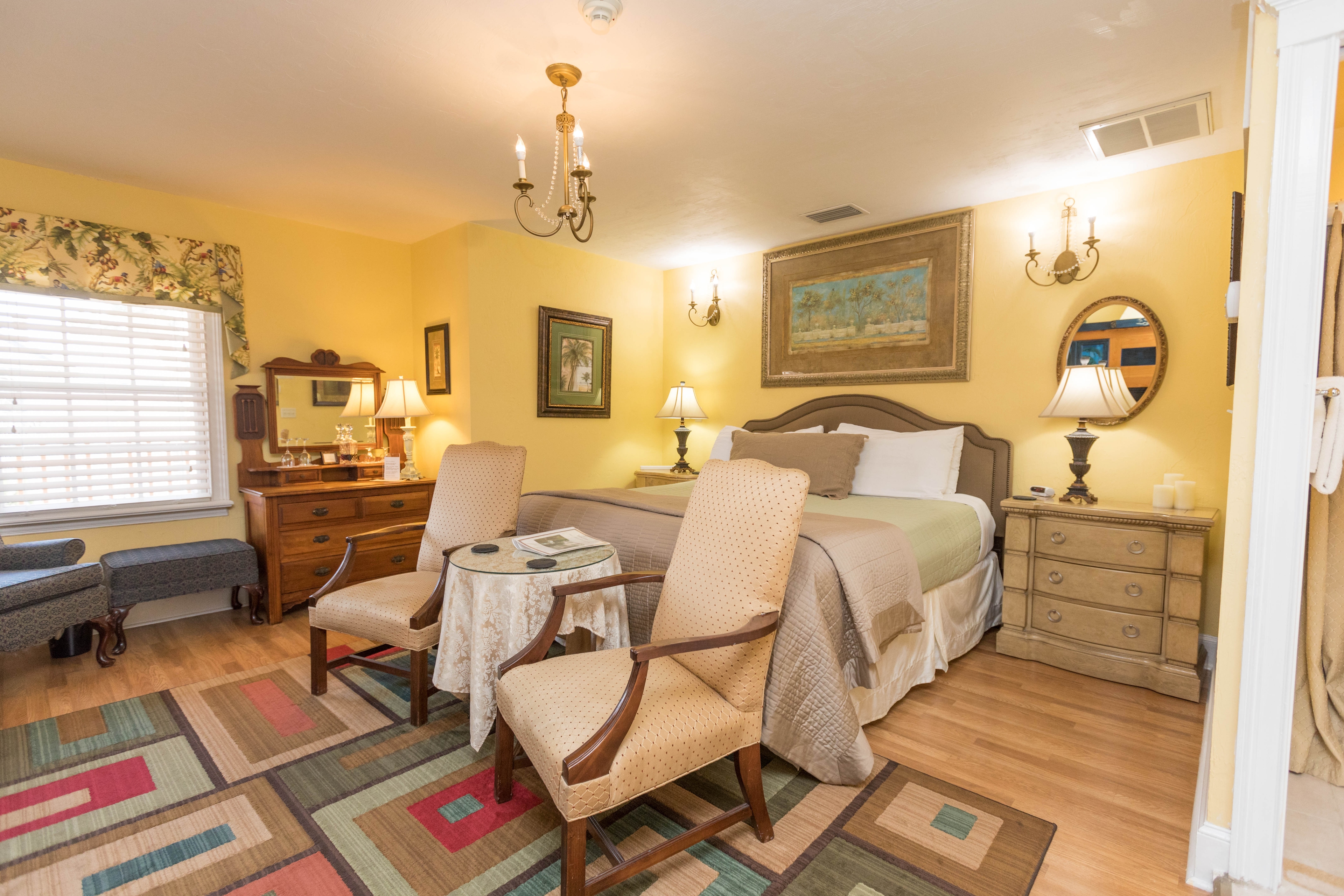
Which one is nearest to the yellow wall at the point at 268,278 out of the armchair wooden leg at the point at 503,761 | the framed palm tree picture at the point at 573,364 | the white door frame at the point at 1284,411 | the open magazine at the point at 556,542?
the framed palm tree picture at the point at 573,364

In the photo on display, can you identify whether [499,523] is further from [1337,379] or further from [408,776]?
[1337,379]

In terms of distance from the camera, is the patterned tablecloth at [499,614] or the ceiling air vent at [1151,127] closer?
the patterned tablecloth at [499,614]

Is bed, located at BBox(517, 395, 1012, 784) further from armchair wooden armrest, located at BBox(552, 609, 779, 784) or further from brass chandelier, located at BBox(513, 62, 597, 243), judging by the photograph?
brass chandelier, located at BBox(513, 62, 597, 243)

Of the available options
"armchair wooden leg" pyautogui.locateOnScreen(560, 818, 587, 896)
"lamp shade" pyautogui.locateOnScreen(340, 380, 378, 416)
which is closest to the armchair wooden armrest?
Result: "armchair wooden leg" pyautogui.locateOnScreen(560, 818, 587, 896)

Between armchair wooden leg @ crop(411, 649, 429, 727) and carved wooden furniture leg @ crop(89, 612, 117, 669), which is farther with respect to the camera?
carved wooden furniture leg @ crop(89, 612, 117, 669)

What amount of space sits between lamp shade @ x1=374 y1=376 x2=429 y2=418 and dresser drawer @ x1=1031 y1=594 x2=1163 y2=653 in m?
3.97

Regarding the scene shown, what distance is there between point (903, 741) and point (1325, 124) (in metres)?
2.12

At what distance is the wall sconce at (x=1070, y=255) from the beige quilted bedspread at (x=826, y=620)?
77.6 inches

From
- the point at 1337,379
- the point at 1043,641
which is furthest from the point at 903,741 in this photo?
the point at 1337,379

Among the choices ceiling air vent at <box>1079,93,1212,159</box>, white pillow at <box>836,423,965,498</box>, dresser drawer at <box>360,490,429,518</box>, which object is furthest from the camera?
dresser drawer at <box>360,490,429,518</box>

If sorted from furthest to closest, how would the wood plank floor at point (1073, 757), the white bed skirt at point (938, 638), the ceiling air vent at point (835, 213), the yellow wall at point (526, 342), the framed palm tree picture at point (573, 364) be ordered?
1. the framed palm tree picture at point (573, 364)
2. the yellow wall at point (526, 342)
3. the ceiling air vent at point (835, 213)
4. the white bed skirt at point (938, 638)
5. the wood plank floor at point (1073, 757)

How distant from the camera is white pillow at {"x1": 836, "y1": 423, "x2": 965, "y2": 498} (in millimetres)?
3496

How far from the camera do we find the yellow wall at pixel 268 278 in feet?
10.9

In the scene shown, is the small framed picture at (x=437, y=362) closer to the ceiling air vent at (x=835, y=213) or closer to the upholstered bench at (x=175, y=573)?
the upholstered bench at (x=175, y=573)
